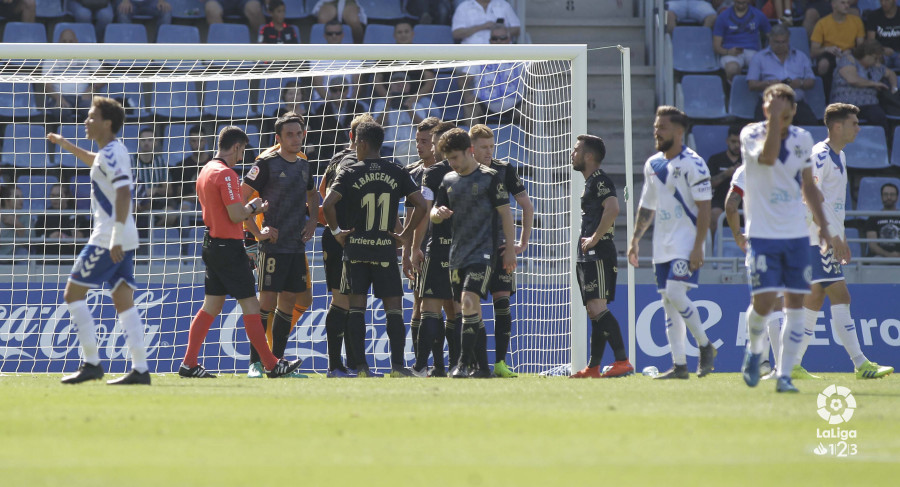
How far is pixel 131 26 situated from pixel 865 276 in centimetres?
1050

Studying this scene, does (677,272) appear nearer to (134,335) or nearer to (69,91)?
(134,335)

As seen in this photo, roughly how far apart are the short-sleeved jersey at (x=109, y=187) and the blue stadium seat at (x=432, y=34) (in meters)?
9.40

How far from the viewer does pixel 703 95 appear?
1686 centimetres

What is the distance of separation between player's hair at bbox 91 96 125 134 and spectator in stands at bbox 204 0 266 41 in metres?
8.89

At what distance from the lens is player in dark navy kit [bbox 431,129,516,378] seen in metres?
9.09

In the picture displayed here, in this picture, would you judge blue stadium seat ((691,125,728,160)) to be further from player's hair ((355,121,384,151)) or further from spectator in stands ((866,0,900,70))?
player's hair ((355,121,384,151))

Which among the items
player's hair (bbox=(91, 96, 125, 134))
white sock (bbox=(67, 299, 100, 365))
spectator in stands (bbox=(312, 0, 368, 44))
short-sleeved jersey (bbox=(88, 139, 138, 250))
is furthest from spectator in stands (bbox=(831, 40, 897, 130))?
white sock (bbox=(67, 299, 100, 365))

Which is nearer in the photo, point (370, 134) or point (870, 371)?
point (870, 371)

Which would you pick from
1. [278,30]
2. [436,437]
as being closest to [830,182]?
[436,437]

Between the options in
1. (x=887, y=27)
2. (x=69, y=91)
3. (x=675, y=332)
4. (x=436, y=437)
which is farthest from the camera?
(x=887, y=27)

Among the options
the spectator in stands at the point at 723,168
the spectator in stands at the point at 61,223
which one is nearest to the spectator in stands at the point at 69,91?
the spectator in stands at the point at 61,223

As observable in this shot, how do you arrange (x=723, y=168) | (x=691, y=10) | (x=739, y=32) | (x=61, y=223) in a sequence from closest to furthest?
1. (x=61, y=223)
2. (x=723, y=168)
3. (x=739, y=32)
4. (x=691, y=10)

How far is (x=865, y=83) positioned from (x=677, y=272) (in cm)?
959

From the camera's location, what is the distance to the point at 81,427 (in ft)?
18.0
